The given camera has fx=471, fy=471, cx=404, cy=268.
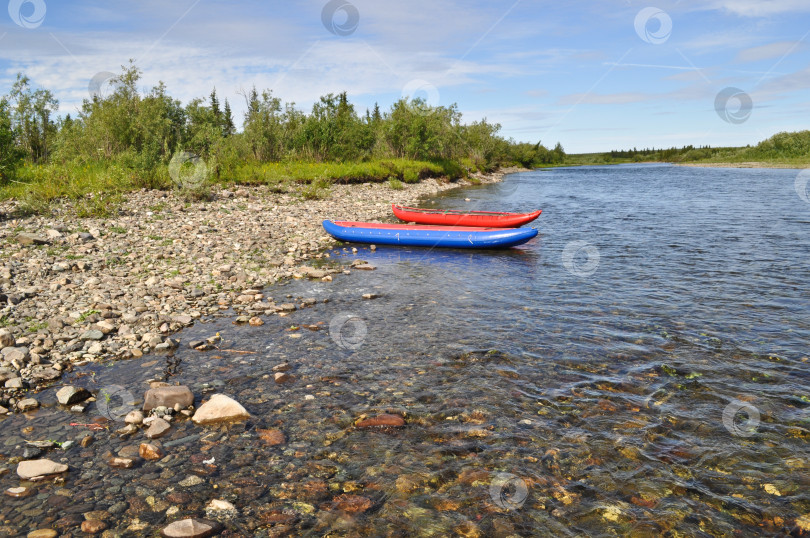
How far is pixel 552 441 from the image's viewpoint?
267 inches

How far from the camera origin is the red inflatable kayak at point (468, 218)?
24.9 m

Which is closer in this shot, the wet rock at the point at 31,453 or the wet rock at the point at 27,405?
the wet rock at the point at 31,453

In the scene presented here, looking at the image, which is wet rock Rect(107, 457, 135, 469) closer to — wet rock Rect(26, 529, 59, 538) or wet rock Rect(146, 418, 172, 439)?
wet rock Rect(146, 418, 172, 439)

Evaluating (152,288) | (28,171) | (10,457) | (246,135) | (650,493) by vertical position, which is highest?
(246,135)

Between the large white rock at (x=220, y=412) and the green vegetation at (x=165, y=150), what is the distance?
15999 millimetres

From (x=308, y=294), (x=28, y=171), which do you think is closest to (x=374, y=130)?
(x=28, y=171)

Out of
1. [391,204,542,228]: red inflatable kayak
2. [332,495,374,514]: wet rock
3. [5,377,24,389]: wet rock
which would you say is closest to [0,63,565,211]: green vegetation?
[391,204,542,228]: red inflatable kayak

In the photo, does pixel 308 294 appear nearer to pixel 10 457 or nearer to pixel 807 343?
pixel 10 457

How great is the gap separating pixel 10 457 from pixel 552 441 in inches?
286

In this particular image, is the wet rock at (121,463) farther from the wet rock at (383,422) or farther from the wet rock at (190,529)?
the wet rock at (383,422)

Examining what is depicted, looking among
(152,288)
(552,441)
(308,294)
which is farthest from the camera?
(308,294)

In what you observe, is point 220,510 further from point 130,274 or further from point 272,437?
point 130,274

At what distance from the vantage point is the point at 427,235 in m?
21.9

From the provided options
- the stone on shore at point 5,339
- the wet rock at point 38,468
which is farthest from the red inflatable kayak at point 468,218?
the wet rock at point 38,468
